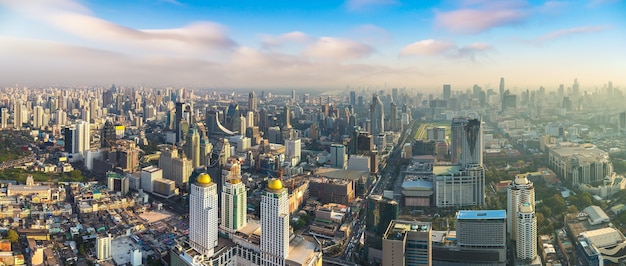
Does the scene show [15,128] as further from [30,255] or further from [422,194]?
[422,194]

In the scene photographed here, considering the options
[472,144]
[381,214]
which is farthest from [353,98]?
[381,214]

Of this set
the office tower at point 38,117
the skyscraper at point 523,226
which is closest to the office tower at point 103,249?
the skyscraper at point 523,226

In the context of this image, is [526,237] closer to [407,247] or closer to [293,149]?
[407,247]

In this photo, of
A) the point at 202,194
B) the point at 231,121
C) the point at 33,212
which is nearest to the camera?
the point at 202,194

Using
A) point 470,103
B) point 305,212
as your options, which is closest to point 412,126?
point 470,103

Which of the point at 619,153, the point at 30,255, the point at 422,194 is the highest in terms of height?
the point at 619,153

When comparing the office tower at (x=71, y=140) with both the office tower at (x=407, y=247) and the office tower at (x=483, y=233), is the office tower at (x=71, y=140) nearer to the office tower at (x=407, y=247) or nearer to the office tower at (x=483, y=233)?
the office tower at (x=407, y=247)

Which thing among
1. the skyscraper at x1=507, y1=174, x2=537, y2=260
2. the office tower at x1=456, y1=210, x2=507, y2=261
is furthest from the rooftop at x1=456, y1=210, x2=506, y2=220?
the skyscraper at x1=507, y1=174, x2=537, y2=260
